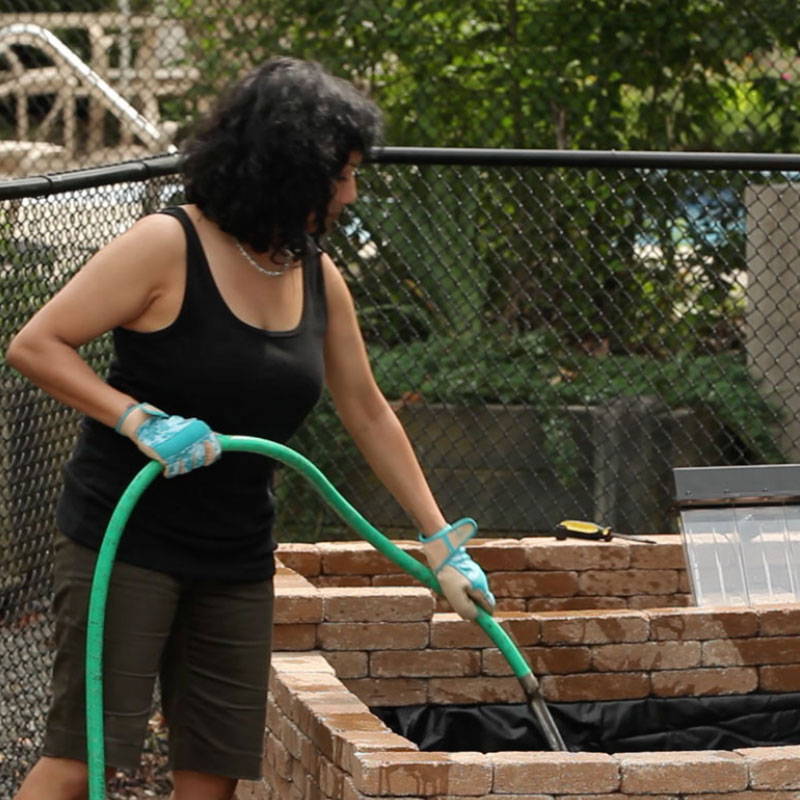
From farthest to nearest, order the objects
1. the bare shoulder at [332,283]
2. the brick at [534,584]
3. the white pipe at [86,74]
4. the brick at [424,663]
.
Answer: the white pipe at [86,74] < the brick at [534,584] < the brick at [424,663] < the bare shoulder at [332,283]

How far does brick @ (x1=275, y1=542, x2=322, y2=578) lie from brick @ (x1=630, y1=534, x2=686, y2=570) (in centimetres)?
89

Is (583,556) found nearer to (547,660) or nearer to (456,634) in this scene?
(547,660)

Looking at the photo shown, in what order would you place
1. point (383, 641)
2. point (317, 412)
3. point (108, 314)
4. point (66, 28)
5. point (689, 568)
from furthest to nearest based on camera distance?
1. point (66, 28)
2. point (317, 412)
3. point (689, 568)
4. point (383, 641)
5. point (108, 314)

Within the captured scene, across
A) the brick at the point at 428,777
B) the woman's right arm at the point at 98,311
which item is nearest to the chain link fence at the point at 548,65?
the woman's right arm at the point at 98,311

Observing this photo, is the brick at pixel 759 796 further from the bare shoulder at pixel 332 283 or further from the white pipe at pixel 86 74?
the white pipe at pixel 86 74

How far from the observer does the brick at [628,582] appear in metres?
4.99

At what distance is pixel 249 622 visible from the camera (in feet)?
10.8

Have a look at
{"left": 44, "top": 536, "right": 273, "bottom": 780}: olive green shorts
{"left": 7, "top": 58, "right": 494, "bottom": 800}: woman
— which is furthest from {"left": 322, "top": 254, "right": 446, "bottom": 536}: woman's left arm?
{"left": 44, "top": 536, "right": 273, "bottom": 780}: olive green shorts

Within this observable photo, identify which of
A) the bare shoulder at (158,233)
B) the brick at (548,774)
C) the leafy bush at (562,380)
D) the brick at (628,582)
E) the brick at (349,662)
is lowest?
the brick at (548,774)

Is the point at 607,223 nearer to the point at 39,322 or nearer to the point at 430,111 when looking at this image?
the point at 430,111

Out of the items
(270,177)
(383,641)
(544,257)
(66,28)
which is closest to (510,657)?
(383,641)

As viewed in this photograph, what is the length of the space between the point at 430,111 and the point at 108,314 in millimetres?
4520

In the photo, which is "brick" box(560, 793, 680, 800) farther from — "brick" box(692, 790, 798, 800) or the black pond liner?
the black pond liner

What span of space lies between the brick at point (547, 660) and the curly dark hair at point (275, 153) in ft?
4.91
